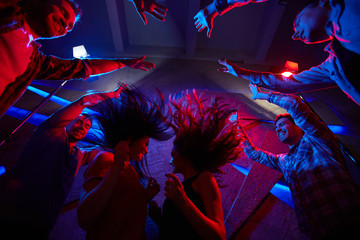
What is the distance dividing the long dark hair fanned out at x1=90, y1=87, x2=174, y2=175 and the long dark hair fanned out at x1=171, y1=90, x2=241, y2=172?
0.25 metres

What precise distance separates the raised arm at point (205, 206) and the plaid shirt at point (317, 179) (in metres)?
1.03

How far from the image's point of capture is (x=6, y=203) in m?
1.03

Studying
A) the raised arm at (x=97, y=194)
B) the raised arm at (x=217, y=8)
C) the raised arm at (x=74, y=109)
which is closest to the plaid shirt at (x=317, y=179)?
the raised arm at (x=217, y=8)

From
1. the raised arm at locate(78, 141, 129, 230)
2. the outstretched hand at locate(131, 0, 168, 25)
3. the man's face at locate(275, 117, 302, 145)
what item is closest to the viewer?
the raised arm at locate(78, 141, 129, 230)

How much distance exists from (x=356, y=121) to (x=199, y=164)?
130 inches

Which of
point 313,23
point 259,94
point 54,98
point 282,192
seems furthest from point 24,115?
point 282,192

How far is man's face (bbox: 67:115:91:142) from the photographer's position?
1433mm

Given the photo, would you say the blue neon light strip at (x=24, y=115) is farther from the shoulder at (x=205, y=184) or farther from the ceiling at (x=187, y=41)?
the shoulder at (x=205, y=184)

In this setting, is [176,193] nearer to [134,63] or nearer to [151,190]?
[151,190]

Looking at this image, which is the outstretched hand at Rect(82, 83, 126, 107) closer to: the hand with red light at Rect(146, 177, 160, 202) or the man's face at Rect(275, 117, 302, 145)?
the hand with red light at Rect(146, 177, 160, 202)

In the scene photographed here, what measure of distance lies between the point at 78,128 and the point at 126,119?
525 mm

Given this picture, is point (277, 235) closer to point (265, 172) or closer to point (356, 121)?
point (265, 172)

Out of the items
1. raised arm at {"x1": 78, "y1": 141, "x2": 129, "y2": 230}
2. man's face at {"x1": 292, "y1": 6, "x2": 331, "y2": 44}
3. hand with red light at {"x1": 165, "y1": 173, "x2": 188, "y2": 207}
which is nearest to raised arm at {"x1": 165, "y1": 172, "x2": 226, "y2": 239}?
hand with red light at {"x1": 165, "y1": 173, "x2": 188, "y2": 207}

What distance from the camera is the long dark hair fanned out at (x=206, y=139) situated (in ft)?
4.49
